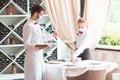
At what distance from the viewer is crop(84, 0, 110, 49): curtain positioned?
19.1ft

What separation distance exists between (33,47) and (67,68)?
0.53 m

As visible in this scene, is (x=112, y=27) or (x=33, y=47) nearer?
(x=33, y=47)

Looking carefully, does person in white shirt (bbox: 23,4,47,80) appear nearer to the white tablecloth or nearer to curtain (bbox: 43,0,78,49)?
the white tablecloth

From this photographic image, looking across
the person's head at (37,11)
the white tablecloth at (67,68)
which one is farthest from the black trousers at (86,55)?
the person's head at (37,11)

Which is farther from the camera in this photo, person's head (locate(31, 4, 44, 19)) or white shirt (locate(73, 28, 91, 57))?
white shirt (locate(73, 28, 91, 57))

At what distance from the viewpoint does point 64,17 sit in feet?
20.0

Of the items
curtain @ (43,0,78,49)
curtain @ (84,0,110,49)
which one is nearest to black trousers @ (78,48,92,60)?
curtain @ (84,0,110,49)

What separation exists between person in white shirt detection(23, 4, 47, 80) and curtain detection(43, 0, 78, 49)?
75.9 inches

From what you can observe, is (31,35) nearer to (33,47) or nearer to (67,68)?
(33,47)

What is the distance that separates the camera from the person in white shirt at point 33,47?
13.3 ft

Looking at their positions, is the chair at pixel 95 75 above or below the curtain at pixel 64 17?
below

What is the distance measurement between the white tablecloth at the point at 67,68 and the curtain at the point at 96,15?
1.76 meters

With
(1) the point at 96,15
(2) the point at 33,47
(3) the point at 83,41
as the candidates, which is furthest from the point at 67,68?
(1) the point at 96,15

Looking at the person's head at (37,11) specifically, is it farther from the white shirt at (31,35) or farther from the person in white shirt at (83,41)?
the person in white shirt at (83,41)
